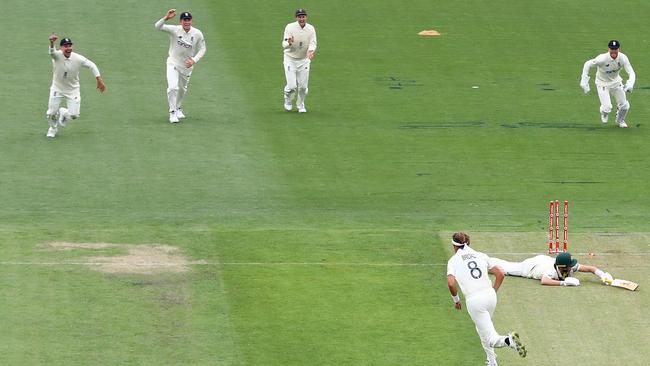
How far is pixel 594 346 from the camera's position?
74.1 feet

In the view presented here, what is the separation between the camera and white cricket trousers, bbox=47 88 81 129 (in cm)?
3250

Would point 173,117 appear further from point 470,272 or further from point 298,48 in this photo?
point 470,272

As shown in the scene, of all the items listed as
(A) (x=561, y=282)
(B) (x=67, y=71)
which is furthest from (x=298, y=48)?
(A) (x=561, y=282)

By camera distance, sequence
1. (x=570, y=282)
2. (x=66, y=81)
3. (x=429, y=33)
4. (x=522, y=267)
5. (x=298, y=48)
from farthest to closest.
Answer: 1. (x=429, y=33)
2. (x=298, y=48)
3. (x=66, y=81)
4. (x=522, y=267)
5. (x=570, y=282)

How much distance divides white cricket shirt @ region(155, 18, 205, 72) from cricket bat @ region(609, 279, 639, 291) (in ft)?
41.4

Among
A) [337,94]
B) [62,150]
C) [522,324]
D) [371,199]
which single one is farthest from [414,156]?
[522,324]

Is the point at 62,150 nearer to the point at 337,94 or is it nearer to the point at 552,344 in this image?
the point at 337,94

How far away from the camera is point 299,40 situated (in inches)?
1379

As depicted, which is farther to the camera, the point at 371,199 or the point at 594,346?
the point at 371,199

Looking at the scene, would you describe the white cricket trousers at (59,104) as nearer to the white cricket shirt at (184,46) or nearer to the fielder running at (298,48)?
the white cricket shirt at (184,46)

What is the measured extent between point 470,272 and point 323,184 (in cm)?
980

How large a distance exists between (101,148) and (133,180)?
6.93 feet

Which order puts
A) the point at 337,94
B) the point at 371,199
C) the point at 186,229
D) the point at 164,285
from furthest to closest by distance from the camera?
the point at 337,94 → the point at 371,199 → the point at 186,229 → the point at 164,285

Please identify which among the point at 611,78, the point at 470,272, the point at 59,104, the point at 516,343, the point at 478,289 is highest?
the point at 470,272
